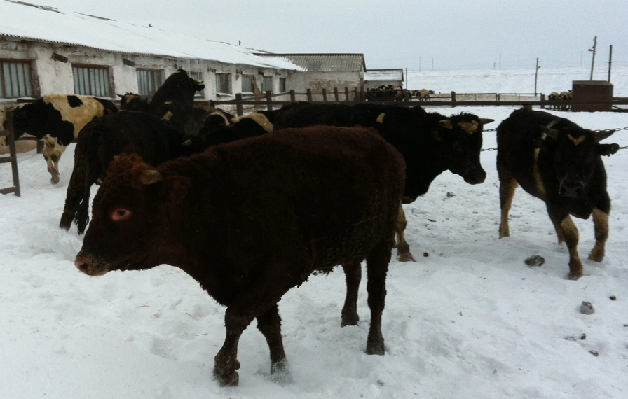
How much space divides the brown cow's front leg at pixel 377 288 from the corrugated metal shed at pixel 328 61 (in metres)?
36.0

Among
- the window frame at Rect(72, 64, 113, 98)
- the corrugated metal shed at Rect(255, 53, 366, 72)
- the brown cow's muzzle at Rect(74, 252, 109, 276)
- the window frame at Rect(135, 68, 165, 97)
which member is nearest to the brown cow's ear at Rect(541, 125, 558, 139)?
the brown cow's muzzle at Rect(74, 252, 109, 276)

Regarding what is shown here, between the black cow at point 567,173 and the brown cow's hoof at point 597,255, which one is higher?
the black cow at point 567,173

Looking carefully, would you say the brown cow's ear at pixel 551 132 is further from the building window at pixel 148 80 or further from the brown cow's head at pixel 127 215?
the building window at pixel 148 80

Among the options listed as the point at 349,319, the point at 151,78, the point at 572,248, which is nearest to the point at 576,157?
the point at 572,248

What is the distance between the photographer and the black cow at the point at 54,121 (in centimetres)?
1071

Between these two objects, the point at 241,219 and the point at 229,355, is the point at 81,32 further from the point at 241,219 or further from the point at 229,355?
the point at 229,355

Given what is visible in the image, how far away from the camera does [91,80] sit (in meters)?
16.6

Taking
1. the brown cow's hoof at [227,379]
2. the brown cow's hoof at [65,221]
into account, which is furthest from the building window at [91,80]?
the brown cow's hoof at [227,379]

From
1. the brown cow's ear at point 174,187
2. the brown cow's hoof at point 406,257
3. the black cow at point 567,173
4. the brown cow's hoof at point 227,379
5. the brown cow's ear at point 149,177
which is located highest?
the brown cow's ear at point 149,177

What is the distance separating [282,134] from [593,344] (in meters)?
3.20

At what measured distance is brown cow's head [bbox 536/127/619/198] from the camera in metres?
5.98

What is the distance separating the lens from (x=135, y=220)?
3240mm

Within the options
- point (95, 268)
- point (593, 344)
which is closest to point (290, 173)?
point (95, 268)

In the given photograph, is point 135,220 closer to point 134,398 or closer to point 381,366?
point 134,398
